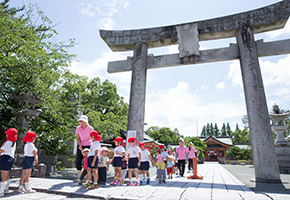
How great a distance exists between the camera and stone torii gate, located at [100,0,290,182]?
6.15 metres

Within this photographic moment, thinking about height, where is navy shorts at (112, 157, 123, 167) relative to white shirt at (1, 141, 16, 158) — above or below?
below

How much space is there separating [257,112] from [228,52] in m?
2.75

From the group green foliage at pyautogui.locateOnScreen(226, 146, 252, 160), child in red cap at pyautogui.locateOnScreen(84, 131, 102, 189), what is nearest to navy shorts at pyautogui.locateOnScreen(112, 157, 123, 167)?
child in red cap at pyautogui.locateOnScreen(84, 131, 102, 189)

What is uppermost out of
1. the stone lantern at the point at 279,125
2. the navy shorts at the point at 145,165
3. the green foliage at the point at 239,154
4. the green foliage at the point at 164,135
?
the green foliage at the point at 164,135

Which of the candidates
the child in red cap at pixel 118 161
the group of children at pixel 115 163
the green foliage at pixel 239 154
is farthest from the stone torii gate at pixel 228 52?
the green foliage at pixel 239 154

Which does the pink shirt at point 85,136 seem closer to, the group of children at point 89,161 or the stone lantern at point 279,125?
the group of children at point 89,161

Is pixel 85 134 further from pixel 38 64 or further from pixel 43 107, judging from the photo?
pixel 43 107

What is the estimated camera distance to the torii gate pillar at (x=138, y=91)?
7.43 metres

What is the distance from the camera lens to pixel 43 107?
8773 mm

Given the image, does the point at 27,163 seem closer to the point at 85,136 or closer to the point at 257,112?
the point at 85,136

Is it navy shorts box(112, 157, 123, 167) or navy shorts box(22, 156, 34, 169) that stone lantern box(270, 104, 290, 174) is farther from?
navy shorts box(22, 156, 34, 169)

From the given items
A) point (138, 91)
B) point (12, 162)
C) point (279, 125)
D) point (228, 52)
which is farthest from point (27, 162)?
point (279, 125)

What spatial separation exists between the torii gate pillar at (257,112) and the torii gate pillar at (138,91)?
3.98 meters

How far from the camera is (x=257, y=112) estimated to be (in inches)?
249
